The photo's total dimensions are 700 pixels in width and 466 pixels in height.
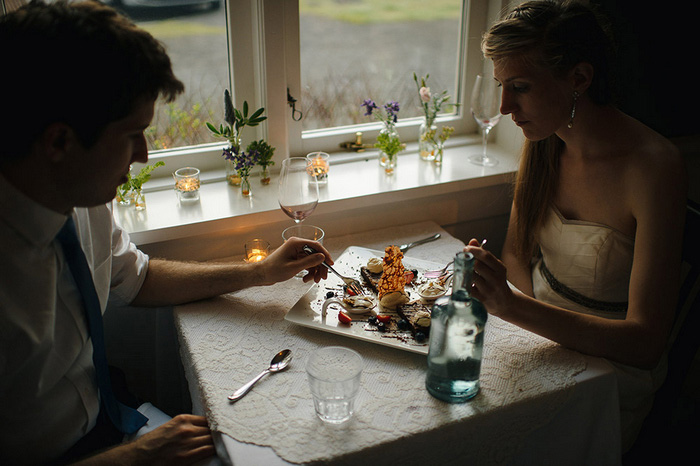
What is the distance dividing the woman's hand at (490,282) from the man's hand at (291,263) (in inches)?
15.3

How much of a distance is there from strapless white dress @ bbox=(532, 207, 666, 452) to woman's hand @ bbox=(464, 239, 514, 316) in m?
0.36

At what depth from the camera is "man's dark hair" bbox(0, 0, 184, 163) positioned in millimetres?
933

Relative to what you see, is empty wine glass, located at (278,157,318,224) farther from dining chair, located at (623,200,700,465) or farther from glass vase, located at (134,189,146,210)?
dining chair, located at (623,200,700,465)

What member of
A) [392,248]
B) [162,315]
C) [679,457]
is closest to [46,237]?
[162,315]

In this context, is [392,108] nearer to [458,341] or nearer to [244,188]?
[244,188]

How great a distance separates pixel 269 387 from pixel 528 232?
963mm

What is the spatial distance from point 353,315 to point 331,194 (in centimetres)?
64

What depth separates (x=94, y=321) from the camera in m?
1.17

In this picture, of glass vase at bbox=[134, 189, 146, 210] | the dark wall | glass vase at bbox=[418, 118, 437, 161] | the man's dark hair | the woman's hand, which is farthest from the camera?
glass vase at bbox=[418, 118, 437, 161]

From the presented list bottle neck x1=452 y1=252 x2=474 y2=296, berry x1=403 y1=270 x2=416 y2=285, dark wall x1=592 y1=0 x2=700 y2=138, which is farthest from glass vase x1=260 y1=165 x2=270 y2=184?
dark wall x1=592 y1=0 x2=700 y2=138

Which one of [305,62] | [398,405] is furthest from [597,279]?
[305,62]

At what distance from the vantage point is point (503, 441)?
1100mm

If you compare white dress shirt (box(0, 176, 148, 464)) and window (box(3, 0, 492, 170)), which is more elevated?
window (box(3, 0, 492, 170))

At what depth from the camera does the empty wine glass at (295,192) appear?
4.89ft
